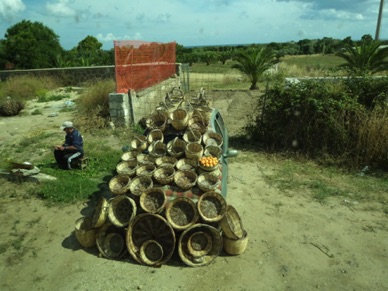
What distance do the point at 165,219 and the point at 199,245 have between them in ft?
1.88

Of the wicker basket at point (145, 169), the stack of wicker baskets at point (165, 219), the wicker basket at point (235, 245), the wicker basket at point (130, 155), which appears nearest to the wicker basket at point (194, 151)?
the stack of wicker baskets at point (165, 219)

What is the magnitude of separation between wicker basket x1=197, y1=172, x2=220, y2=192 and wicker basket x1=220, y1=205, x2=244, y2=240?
1.19ft

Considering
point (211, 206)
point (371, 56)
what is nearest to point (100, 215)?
point (211, 206)

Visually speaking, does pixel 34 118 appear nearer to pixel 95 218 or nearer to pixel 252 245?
pixel 95 218

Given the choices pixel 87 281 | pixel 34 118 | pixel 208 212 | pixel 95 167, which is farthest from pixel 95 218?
pixel 34 118

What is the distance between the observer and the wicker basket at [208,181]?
4582 millimetres

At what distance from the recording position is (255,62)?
18.5 m

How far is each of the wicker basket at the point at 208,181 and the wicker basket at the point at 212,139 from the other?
34.4 inches

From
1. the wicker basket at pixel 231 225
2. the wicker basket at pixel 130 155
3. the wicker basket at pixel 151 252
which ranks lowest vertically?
the wicker basket at pixel 151 252

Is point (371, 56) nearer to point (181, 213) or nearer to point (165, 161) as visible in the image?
point (165, 161)

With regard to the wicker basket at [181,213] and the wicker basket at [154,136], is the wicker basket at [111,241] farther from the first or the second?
the wicker basket at [154,136]

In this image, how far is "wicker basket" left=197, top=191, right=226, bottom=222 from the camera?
433cm

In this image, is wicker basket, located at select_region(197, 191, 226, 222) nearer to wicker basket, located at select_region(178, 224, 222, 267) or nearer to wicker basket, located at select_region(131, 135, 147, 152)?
wicker basket, located at select_region(178, 224, 222, 267)

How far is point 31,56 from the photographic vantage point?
26953mm
